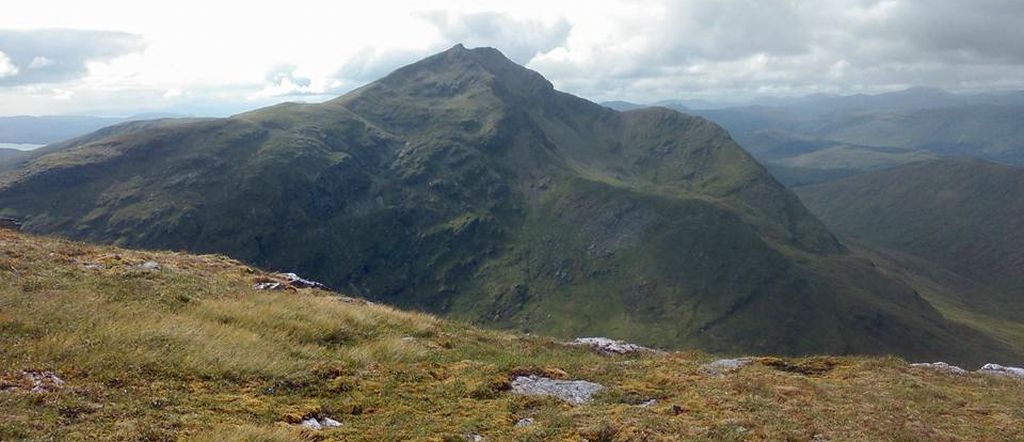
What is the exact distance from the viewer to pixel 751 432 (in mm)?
18781

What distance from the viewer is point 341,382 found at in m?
21.3

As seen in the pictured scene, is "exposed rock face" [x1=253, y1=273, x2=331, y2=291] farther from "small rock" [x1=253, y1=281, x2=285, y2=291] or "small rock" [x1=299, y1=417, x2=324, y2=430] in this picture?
"small rock" [x1=299, y1=417, x2=324, y2=430]

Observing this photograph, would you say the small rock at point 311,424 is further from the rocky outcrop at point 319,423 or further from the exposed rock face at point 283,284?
the exposed rock face at point 283,284

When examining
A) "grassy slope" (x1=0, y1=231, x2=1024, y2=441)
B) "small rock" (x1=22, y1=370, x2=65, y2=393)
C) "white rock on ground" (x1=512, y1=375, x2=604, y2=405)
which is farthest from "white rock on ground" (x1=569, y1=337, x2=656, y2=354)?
"small rock" (x1=22, y1=370, x2=65, y2=393)

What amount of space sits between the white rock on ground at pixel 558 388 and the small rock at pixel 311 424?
25.7 feet

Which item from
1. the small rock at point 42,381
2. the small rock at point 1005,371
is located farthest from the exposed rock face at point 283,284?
the small rock at point 1005,371

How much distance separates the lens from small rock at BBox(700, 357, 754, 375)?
28266 millimetres

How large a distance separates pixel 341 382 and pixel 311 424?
378cm

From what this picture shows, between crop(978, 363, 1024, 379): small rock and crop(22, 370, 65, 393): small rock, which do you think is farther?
crop(978, 363, 1024, 379): small rock

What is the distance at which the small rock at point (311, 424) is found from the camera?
17050 mm

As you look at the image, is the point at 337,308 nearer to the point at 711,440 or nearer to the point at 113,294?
the point at 113,294

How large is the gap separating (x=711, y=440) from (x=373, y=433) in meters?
10.1

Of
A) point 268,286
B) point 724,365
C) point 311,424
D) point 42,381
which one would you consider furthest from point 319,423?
point 724,365

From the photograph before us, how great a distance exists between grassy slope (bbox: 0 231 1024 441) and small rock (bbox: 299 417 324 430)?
1.49 ft
